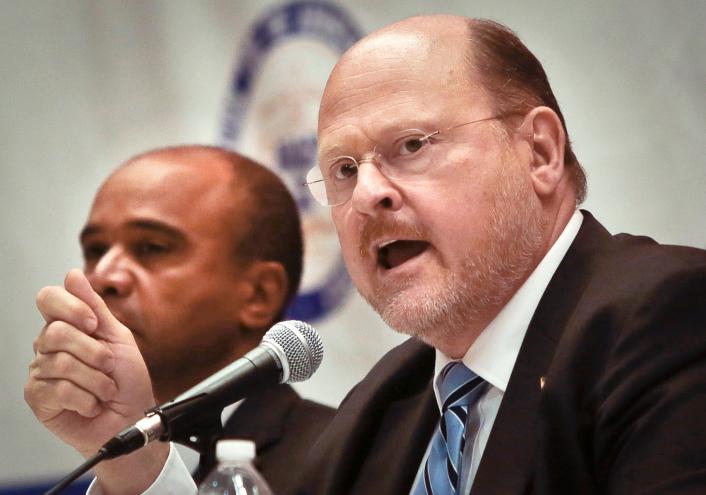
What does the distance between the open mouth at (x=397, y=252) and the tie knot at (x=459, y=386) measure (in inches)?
8.7

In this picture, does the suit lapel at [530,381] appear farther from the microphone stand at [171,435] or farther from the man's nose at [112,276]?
the man's nose at [112,276]

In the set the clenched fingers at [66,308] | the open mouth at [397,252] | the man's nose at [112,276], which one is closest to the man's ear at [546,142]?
the open mouth at [397,252]

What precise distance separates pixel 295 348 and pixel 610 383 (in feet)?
1.58

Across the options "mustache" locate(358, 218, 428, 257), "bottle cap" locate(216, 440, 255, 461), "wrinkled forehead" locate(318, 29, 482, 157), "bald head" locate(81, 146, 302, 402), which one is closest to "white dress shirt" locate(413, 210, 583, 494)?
"mustache" locate(358, 218, 428, 257)

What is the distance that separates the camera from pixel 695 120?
8.65 ft

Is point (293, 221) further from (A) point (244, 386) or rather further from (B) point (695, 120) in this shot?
(A) point (244, 386)

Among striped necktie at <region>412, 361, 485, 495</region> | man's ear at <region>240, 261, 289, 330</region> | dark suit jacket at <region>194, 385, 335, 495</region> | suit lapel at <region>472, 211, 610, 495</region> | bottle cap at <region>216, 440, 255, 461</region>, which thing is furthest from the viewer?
man's ear at <region>240, 261, 289, 330</region>

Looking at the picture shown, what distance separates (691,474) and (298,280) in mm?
1599

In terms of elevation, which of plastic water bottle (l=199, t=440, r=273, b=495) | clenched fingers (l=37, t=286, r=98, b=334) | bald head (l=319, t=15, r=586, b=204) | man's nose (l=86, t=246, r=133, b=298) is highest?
bald head (l=319, t=15, r=586, b=204)

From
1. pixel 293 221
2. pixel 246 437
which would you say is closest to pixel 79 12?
pixel 293 221

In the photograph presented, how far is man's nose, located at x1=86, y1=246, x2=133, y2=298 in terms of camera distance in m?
2.42

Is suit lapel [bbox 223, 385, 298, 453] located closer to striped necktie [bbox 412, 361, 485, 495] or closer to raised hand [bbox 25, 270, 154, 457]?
raised hand [bbox 25, 270, 154, 457]

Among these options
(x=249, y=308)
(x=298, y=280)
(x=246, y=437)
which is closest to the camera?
(x=246, y=437)

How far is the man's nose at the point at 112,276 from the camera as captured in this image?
2.42 m
